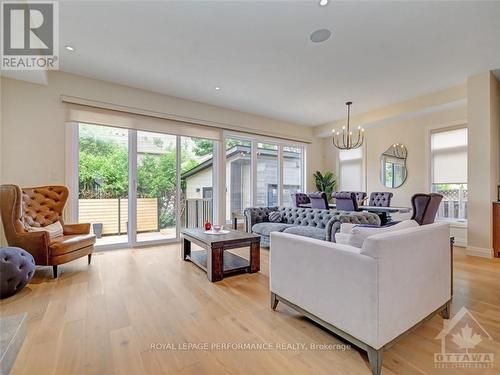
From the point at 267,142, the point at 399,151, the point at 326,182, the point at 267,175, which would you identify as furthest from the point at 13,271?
the point at 399,151

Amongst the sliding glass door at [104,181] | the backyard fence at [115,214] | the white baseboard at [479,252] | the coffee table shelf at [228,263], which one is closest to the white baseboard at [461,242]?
the white baseboard at [479,252]

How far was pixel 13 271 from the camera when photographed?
2.33m

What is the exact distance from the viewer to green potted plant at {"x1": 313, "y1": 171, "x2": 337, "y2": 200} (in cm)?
686

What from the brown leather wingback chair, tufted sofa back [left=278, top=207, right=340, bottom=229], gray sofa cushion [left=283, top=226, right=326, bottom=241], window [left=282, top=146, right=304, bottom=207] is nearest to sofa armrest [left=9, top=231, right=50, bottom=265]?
the brown leather wingback chair

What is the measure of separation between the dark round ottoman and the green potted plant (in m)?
6.20

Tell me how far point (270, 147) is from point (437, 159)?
141 inches

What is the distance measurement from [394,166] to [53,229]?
20.9 feet

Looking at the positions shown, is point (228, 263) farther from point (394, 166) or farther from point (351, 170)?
point (351, 170)

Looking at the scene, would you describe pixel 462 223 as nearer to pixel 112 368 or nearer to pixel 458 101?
pixel 458 101

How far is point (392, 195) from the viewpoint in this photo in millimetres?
5367

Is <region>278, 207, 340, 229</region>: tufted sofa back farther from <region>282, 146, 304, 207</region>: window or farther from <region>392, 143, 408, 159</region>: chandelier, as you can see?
<region>392, 143, 408, 159</region>: chandelier

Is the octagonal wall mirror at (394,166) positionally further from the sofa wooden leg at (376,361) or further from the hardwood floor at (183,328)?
the sofa wooden leg at (376,361)

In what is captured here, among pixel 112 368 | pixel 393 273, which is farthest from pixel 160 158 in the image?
pixel 393 273

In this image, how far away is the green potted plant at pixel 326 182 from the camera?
22.5 feet
